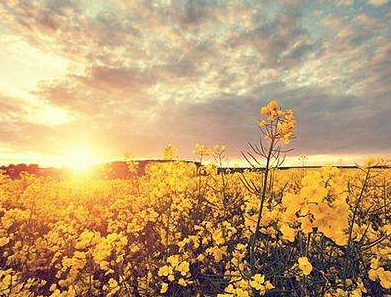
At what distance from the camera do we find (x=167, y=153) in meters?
9.10

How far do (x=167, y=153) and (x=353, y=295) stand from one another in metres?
6.30

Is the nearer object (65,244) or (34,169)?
(65,244)

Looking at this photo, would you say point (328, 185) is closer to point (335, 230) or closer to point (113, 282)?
point (335, 230)

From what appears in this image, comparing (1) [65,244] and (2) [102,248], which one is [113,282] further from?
(1) [65,244]

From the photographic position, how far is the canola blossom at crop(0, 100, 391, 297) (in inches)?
→ 108

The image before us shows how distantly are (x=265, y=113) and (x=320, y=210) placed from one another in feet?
3.15

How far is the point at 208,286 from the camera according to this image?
207 inches

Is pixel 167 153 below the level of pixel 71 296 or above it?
above

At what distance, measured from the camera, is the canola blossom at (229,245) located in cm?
275

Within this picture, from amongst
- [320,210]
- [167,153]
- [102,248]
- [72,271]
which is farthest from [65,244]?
[320,210]

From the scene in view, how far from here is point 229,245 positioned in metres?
4.65

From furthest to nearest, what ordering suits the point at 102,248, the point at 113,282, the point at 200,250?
the point at 200,250, the point at 113,282, the point at 102,248

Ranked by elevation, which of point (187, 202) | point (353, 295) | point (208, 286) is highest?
point (187, 202)

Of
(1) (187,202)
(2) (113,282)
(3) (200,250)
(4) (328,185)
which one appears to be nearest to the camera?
(4) (328,185)
